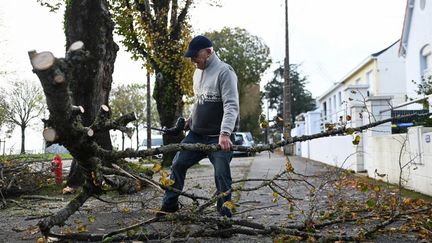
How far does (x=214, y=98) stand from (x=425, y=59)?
Result: 60.9 feet

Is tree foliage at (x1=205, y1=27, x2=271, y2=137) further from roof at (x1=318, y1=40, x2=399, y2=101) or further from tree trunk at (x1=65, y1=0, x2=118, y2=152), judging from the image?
tree trunk at (x1=65, y1=0, x2=118, y2=152)

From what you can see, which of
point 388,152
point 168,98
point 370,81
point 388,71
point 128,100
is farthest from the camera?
point 128,100

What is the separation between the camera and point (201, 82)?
16.3 feet

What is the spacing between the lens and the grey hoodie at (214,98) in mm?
4633

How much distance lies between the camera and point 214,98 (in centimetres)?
482

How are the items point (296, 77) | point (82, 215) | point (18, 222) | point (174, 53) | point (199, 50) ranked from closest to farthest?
1. point (199, 50)
2. point (18, 222)
3. point (82, 215)
4. point (174, 53)
5. point (296, 77)

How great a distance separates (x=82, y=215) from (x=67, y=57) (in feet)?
10.4

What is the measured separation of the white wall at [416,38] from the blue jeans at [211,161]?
1688 centimetres

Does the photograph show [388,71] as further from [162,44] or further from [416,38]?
[162,44]

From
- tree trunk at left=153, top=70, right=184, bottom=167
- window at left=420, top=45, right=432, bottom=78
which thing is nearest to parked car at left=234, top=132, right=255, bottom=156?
tree trunk at left=153, top=70, right=184, bottom=167

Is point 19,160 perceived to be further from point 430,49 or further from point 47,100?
point 430,49

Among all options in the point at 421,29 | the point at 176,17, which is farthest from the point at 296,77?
the point at 176,17

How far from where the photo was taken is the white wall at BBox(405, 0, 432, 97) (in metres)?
20.0

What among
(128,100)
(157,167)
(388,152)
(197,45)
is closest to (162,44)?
(388,152)
